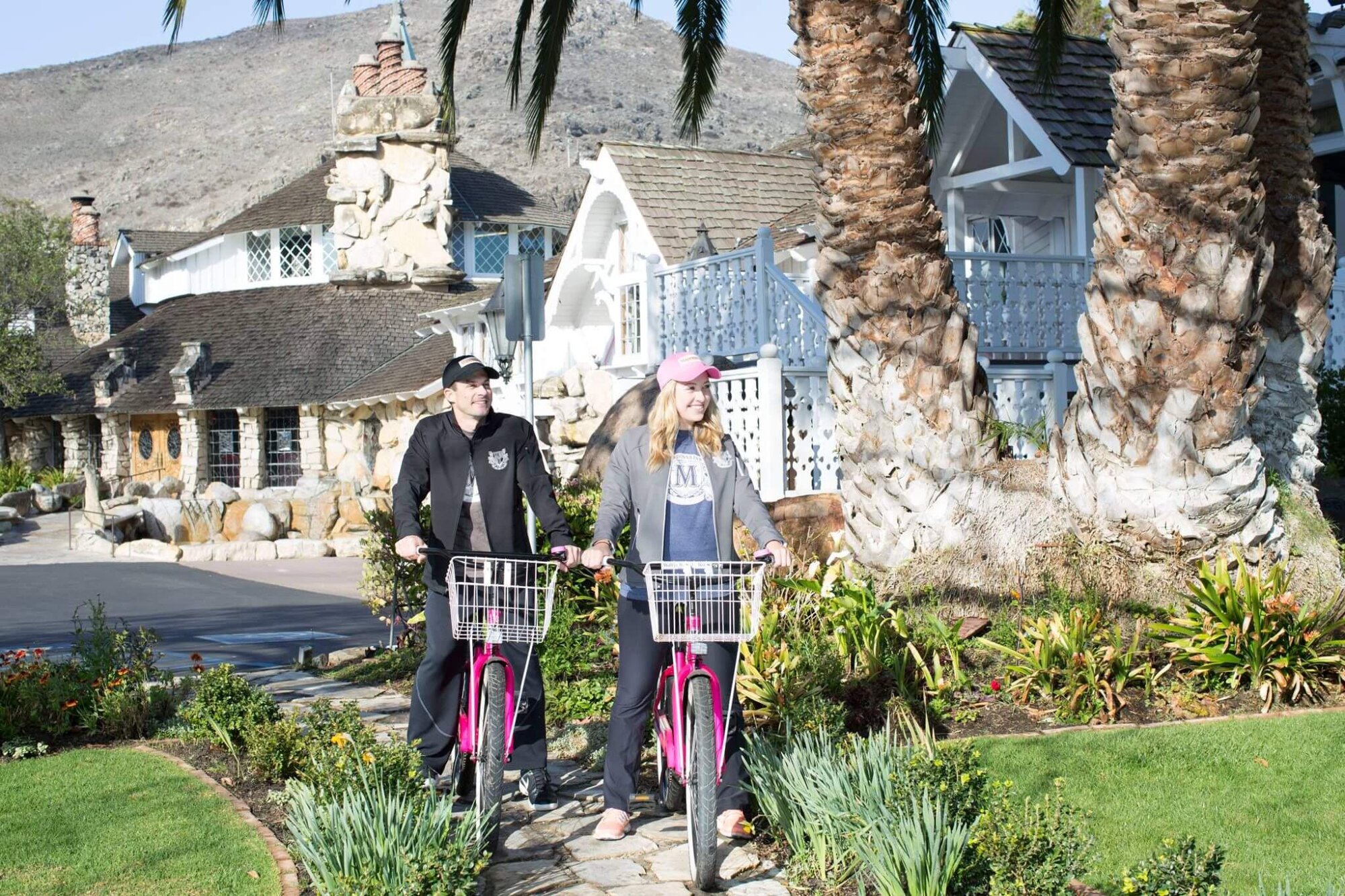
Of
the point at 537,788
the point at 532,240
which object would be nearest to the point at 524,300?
the point at 537,788

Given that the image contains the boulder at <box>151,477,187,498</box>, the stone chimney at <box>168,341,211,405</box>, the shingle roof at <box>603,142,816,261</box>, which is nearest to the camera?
the shingle roof at <box>603,142,816,261</box>

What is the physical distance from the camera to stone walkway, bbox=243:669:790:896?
498 centimetres

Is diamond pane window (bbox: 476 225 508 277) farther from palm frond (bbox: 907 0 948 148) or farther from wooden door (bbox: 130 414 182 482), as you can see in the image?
palm frond (bbox: 907 0 948 148)

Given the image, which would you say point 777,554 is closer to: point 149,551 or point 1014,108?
point 1014,108

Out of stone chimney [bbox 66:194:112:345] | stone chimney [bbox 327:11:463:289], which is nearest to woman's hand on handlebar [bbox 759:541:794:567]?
stone chimney [bbox 327:11:463:289]

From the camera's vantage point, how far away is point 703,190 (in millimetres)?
22094

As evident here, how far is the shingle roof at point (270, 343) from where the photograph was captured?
36875mm

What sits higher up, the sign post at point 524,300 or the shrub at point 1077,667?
the sign post at point 524,300

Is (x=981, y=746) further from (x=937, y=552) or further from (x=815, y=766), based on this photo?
(x=937, y=552)

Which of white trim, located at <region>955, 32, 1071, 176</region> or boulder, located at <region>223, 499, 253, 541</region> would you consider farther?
boulder, located at <region>223, 499, 253, 541</region>

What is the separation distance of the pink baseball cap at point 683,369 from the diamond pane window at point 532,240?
131 ft

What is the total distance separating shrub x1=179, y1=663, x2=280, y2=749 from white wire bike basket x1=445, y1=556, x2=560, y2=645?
2005 millimetres

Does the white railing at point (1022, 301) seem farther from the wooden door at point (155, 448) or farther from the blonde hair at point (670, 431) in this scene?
the wooden door at point (155, 448)

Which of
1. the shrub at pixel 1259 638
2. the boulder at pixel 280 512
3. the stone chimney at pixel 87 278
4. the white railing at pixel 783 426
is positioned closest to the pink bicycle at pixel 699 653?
the shrub at pixel 1259 638
